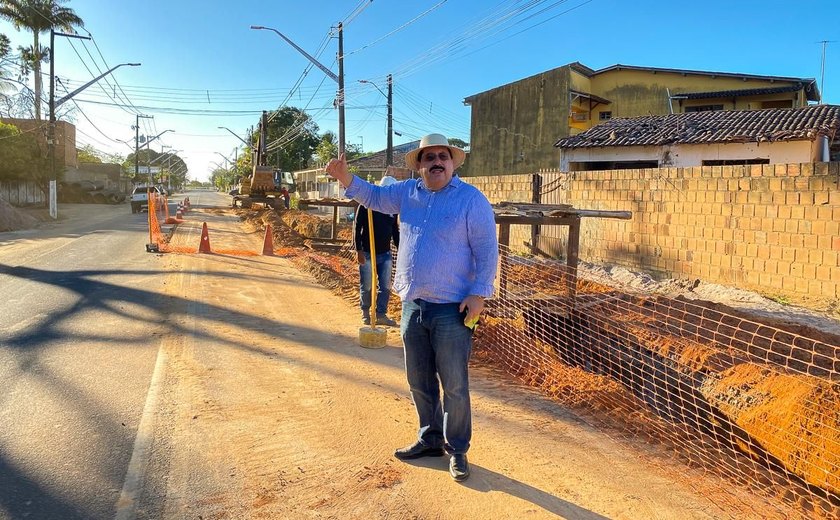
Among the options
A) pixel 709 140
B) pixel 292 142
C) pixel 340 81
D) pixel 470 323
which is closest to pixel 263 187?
pixel 340 81

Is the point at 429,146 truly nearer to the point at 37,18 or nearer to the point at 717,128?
the point at 717,128

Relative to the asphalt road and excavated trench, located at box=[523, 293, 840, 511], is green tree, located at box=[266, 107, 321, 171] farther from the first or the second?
excavated trench, located at box=[523, 293, 840, 511]

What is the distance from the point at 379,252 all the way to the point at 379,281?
389 mm

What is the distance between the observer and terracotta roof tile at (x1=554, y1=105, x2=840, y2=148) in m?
14.6

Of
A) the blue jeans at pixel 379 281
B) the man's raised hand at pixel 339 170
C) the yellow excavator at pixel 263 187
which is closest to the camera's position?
the man's raised hand at pixel 339 170

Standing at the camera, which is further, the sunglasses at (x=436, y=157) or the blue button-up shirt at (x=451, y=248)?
the sunglasses at (x=436, y=157)

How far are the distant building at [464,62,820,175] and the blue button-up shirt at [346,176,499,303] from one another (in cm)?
2758

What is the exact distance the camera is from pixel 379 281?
21.5 ft

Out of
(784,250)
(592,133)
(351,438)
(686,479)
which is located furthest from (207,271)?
(592,133)

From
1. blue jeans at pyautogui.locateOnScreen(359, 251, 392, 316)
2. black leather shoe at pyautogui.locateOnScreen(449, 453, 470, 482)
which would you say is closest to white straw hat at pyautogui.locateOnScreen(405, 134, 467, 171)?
black leather shoe at pyautogui.locateOnScreen(449, 453, 470, 482)

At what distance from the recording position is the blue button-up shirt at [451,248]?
2.89 meters

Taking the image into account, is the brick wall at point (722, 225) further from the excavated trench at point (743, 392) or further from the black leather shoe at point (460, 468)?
the black leather shoe at point (460, 468)

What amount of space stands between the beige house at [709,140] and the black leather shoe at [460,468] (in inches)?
588

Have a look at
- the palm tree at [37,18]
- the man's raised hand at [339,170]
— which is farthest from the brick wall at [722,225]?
the palm tree at [37,18]
